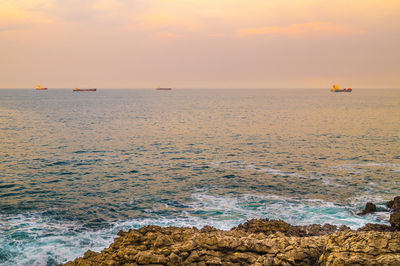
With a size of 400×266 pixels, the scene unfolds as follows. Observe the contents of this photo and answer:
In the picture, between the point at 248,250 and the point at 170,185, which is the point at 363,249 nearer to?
the point at 248,250

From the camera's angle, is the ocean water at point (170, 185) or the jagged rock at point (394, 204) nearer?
the ocean water at point (170, 185)

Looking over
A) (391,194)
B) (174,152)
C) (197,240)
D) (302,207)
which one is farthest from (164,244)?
(174,152)

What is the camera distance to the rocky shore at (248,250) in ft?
43.7

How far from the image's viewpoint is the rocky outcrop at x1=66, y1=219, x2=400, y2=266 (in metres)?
13.3

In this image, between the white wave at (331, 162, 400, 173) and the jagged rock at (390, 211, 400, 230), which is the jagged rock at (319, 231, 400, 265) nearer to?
the jagged rock at (390, 211, 400, 230)

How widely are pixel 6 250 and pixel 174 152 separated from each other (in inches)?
1193

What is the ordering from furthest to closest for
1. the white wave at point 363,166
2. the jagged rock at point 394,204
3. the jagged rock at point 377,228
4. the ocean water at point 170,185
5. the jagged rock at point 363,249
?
the white wave at point 363,166 < the jagged rock at point 394,204 < the ocean water at point 170,185 < the jagged rock at point 377,228 < the jagged rock at point 363,249

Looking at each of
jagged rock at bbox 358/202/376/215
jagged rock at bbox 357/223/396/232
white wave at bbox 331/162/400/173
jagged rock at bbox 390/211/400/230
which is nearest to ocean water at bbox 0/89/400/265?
white wave at bbox 331/162/400/173

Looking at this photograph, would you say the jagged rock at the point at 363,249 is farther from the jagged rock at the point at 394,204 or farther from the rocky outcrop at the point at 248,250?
the jagged rock at the point at 394,204

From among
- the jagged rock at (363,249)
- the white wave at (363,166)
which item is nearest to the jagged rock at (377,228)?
the jagged rock at (363,249)

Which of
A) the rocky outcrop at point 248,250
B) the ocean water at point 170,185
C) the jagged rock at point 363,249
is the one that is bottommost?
the ocean water at point 170,185

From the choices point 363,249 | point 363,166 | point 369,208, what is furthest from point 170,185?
point 363,166

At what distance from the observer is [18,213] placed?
25.2 meters

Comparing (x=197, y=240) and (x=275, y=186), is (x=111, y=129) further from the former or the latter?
(x=197, y=240)
